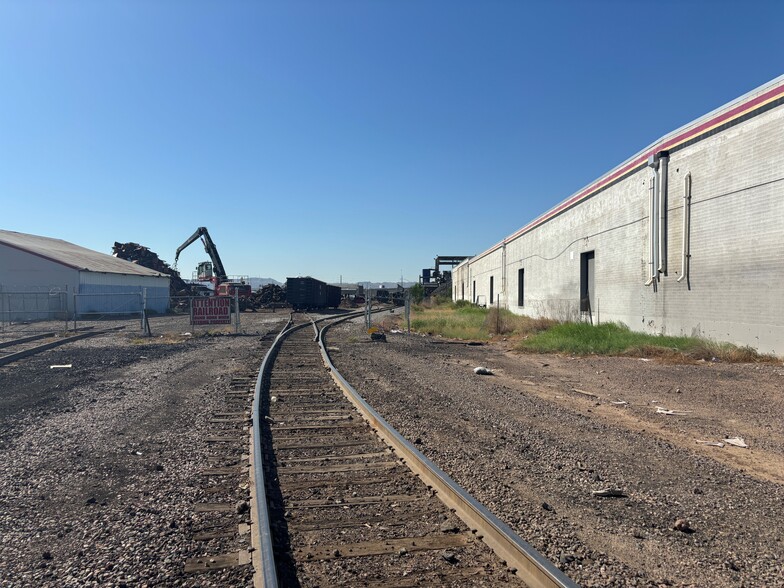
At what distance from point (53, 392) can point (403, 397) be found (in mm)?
6861

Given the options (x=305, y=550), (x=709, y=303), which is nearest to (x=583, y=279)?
(x=709, y=303)

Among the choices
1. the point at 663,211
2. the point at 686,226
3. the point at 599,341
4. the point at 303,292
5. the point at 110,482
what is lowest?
the point at 110,482

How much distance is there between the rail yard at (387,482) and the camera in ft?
13.4

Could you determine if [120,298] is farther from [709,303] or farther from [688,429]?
[688,429]

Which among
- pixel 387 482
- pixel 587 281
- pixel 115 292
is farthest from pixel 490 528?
pixel 115 292

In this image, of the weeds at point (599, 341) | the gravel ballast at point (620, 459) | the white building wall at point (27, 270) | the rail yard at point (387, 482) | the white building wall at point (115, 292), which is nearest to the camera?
the rail yard at point (387, 482)

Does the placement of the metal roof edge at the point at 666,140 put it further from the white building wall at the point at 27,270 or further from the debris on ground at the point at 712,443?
the white building wall at the point at 27,270

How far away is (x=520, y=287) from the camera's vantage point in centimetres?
3812

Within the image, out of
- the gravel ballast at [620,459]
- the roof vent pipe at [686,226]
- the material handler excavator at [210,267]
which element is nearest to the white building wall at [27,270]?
the material handler excavator at [210,267]

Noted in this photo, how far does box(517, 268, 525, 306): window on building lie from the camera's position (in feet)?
121

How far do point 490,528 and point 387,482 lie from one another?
1649 millimetres

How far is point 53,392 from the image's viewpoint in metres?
11.6

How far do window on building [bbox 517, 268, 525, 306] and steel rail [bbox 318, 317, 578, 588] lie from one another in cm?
3104

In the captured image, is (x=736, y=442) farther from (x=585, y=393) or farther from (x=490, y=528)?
(x=490, y=528)
